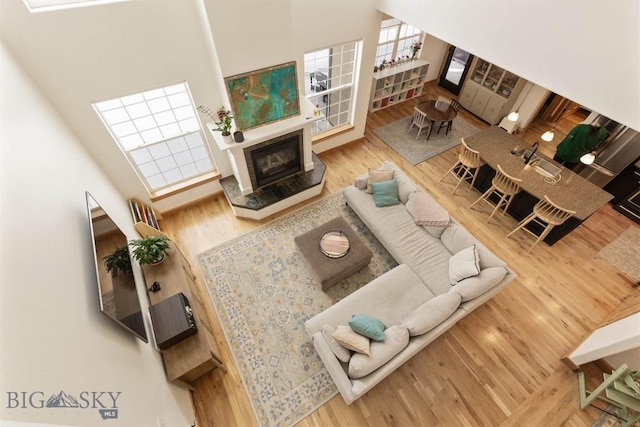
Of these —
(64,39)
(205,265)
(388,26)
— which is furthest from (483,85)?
(64,39)

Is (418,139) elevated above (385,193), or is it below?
below

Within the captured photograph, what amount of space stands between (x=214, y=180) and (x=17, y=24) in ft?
9.29

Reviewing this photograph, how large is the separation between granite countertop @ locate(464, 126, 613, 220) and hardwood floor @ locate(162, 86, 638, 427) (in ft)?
2.69

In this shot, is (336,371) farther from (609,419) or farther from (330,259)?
(609,419)

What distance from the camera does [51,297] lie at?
5.29 feet

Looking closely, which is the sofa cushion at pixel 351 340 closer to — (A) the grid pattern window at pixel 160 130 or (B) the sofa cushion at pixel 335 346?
(B) the sofa cushion at pixel 335 346

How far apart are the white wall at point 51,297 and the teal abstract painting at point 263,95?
2.02 metres

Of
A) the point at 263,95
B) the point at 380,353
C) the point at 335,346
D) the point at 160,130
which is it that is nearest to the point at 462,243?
the point at 380,353

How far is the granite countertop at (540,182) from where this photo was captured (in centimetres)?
421

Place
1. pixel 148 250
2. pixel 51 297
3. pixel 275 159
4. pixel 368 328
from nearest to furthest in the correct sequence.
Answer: pixel 51 297 < pixel 368 328 < pixel 148 250 < pixel 275 159

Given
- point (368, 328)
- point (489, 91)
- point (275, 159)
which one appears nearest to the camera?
point (368, 328)

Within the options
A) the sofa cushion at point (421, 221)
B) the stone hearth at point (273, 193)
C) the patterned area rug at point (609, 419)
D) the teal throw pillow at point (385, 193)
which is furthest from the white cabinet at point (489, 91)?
the patterned area rug at point (609, 419)

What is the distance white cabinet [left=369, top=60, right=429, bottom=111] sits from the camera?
22.4ft

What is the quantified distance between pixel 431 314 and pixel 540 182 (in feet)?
10.2
